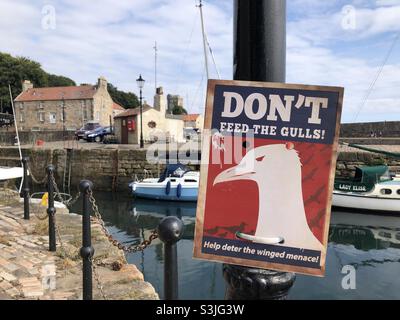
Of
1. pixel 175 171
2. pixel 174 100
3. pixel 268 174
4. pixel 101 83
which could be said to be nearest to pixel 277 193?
pixel 268 174

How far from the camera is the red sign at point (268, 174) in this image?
1770 millimetres

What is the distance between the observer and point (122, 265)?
4945 millimetres

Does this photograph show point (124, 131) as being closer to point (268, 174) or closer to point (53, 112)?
point (53, 112)

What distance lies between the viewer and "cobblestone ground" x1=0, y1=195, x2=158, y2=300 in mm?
3992

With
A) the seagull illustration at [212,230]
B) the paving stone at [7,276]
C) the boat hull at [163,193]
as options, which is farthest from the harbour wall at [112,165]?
the seagull illustration at [212,230]

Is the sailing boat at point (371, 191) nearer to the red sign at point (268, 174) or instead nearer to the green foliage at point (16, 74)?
the red sign at point (268, 174)

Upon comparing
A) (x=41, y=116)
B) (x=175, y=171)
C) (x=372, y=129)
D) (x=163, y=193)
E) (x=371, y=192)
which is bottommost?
(x=163, y=193)

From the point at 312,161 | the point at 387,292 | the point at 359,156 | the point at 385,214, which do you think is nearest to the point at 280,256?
the point at 312,161

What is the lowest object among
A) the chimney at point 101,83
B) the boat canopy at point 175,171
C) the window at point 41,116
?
the boat canopy at point 175,171

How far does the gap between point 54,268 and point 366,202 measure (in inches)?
577

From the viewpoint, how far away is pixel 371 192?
15898 millimetres
